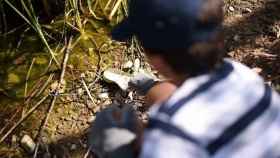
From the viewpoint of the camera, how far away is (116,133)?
138 centimetres

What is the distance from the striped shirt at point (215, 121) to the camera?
3.70 ft

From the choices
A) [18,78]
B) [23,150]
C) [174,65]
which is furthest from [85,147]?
[174,65]

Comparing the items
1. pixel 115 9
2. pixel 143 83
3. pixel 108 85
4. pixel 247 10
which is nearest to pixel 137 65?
pixel 108 85

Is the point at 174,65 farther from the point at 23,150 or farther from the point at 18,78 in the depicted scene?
the point at 18,78

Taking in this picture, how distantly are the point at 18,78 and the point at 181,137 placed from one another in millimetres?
1009

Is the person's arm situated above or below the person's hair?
below

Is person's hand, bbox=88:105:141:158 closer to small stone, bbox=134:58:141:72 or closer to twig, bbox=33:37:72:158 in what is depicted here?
twig, bbox=33:37:72:158

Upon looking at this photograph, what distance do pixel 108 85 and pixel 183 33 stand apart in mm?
862

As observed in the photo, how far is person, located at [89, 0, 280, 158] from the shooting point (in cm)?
113

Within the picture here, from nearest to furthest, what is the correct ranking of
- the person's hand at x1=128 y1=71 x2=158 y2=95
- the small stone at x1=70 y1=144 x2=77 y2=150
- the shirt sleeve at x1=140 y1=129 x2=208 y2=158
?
the shirt sleeve at x1=140 y1=129 x2=208 y2=158 < the person's hand at x1=128 y1=71 x2=158 y2=95 < the small stone at x1=70 y1=144 x2=77 y2=150

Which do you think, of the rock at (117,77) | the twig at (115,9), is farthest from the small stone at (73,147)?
the twig at (115,9)

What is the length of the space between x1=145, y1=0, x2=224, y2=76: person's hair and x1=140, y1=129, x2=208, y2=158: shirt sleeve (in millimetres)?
132

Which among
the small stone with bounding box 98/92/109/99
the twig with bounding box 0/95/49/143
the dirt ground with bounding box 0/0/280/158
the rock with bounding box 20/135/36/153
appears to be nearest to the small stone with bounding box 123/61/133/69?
the dirt ground with bounding box 0/0/280/158

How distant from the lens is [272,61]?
199cm
